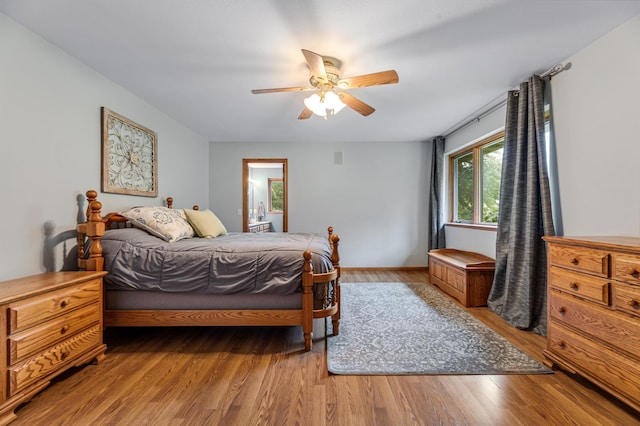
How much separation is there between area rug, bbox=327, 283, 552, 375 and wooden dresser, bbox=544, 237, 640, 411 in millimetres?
276

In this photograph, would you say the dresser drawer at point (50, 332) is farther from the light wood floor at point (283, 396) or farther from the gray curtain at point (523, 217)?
the gray curtain at point (523, 217)

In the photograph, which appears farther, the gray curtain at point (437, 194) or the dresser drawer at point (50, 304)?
the gray curtain at point (437, 194)

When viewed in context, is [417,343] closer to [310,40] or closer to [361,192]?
[310,40]

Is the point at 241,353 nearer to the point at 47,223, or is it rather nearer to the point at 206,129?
the point at 47,223

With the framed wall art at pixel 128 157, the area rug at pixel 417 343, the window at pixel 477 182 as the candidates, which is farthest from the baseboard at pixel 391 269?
the framed wall art at pixel 128 157

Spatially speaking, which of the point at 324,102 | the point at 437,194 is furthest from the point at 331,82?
the point at 437,194

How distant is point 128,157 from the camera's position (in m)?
2.87

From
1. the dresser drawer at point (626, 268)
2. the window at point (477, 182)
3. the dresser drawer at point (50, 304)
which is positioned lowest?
the dresser drawer at point (50, 304)

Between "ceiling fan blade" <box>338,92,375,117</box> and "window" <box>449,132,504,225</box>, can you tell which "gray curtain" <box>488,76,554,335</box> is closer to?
"window" <box>449,132,504,225</box>

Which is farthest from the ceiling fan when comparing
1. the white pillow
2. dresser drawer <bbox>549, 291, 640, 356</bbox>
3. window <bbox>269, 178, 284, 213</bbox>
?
window <bbox>269, 178, 284, 213</bbox>

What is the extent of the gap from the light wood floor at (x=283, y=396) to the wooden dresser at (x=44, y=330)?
134 mm

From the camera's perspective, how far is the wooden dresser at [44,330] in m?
1.39

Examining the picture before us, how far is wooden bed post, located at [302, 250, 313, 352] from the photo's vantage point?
6.88 ft

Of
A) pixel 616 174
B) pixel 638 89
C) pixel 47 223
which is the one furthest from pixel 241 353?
pixel 638 89
